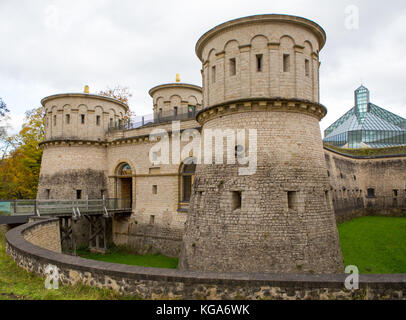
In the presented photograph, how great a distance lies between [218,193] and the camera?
11148 millimetres

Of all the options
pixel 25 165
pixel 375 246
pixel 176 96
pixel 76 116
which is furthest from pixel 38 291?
pixel 25 165

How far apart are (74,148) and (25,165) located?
8.45m

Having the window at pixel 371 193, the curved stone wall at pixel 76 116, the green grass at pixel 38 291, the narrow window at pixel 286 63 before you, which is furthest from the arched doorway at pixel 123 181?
the window at pixel 371 193

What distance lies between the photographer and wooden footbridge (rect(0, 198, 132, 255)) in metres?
15.2

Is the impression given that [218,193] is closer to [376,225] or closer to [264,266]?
[264,266]

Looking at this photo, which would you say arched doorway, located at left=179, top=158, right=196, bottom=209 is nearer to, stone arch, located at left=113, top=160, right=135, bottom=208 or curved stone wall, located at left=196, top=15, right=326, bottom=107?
stone arch, located at left=113, top=160, right=135, bottom=208

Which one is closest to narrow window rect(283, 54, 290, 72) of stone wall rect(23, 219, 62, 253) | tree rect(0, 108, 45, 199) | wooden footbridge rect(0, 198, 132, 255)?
stone wall rect(23, 219, 62, 253)

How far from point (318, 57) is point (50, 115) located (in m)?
18.5

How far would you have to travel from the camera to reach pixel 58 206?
1666 centimetres

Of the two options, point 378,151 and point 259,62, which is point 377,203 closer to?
point 378,151

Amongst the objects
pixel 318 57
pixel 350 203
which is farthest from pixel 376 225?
pixel 318 57

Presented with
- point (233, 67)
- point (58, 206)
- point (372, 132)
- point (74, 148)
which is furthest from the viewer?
point (372, 132)

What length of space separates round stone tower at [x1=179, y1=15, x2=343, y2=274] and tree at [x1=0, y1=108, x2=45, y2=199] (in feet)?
66.2
